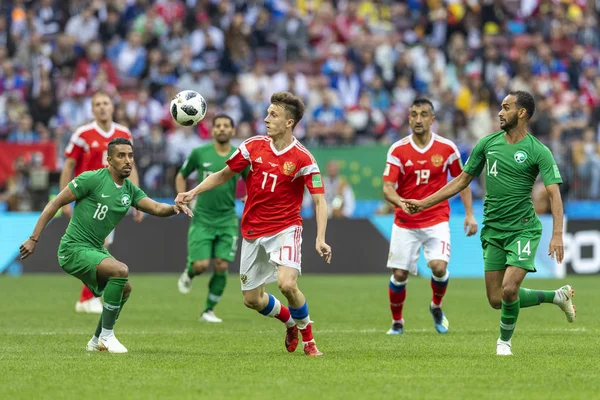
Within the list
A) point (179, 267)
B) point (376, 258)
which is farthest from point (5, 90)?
point (376, 258)

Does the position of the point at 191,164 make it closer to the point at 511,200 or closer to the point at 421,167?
the point at 421,167

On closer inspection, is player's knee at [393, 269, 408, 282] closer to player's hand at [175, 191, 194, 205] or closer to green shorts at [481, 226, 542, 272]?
green shorts at [481, 226, 542, 272]

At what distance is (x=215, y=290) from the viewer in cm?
1443

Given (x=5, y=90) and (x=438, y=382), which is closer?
(x=438, y=382)

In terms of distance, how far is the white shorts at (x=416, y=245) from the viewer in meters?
13.1

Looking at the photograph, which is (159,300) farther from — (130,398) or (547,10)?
(547,10)

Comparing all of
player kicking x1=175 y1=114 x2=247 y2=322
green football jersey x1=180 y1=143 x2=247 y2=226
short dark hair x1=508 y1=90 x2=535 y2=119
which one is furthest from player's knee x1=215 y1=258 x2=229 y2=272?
short dark hair x1=508 y1=90 x2=535 y2=119

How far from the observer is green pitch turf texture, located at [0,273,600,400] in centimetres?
820

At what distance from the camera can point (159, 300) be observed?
17281 millimetres

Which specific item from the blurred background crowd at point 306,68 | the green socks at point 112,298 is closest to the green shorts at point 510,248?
the green socks at point 112,298

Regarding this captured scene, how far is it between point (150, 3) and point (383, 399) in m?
22.2

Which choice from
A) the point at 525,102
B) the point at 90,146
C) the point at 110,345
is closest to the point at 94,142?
the point at 90,146

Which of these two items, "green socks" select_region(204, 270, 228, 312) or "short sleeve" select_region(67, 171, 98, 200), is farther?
"green socks" select_region(204, 270, 228, 312)

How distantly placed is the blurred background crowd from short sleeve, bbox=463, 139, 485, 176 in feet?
41.2
